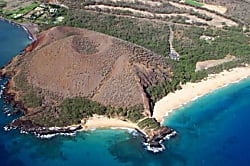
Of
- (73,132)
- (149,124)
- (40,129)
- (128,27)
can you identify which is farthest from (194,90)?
(40,129)

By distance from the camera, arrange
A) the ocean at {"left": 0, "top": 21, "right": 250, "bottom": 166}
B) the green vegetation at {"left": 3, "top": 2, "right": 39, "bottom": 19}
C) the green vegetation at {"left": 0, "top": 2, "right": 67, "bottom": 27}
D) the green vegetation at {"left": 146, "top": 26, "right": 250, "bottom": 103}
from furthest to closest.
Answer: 1. the green vegetation at {"left": 3, "top": 2, "right": 39, "bottom": 19}
2. the green vegetation at {"left": 0, "top": 2, "right": 67, "bottom": 27}
3. the green vegetation at {"left": 146, "top": 26, "right": 250, "bottom": 103}
4. the ocean at {"left": 0, "top": 21, "right": 250, "bottom": 166}

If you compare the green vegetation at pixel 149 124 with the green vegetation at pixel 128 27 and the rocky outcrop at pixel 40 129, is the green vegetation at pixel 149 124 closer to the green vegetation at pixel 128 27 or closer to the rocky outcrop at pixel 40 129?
the rocky outcrop at pixel 40 129

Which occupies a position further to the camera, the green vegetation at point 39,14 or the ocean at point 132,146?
the green vegetation at point 39,14

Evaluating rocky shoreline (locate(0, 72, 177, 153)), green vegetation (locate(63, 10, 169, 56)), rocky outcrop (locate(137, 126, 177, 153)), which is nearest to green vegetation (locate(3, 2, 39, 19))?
green vegetation (locate(63, 10, 169, 56))

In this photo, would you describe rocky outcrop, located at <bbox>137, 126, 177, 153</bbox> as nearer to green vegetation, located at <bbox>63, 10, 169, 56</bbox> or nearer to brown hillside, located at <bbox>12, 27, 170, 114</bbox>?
brown hillside, located at <bbox>12, 27, 170, 114</bbox>

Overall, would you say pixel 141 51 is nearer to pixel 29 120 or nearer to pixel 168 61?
pixel 168 61

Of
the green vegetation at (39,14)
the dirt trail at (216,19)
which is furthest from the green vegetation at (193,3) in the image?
the green vegetation at (39,14)

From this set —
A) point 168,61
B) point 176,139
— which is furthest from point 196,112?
point 168,61
